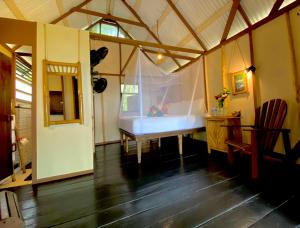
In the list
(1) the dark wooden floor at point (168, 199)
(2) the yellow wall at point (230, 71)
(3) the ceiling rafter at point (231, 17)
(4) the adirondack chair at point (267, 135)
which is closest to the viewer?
(1) the dark wooden floor at point (168, 199)

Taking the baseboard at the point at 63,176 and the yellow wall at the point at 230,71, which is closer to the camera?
the baseboard at the point at 63,176

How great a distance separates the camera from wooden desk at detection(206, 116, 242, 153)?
2.92 m

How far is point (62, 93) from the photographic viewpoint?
249cm

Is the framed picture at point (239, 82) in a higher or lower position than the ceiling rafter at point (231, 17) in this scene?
lower

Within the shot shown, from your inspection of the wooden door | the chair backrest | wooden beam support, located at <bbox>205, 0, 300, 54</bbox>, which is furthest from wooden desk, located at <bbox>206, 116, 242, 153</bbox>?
the wooden door

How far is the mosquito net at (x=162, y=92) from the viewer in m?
2.91

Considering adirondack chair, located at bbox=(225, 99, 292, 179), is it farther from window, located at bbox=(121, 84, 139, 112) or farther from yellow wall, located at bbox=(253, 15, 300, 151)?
window, located at bbox=(121, 84, 139, 112)

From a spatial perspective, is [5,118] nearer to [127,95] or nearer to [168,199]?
[127,95]

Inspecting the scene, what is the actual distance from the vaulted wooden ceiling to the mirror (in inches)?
52.4

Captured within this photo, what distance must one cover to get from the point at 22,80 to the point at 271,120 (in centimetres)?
483

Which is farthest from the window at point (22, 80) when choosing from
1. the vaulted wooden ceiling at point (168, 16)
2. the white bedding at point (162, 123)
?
the white bedding at point (162, 123)

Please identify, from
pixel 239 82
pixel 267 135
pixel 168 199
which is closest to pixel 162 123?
pixel 168 199

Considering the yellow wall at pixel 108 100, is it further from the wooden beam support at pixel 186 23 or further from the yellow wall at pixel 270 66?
the yellow wall at pixel 270 66

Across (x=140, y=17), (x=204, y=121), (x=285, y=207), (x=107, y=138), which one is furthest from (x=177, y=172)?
(x=140, y=17)
